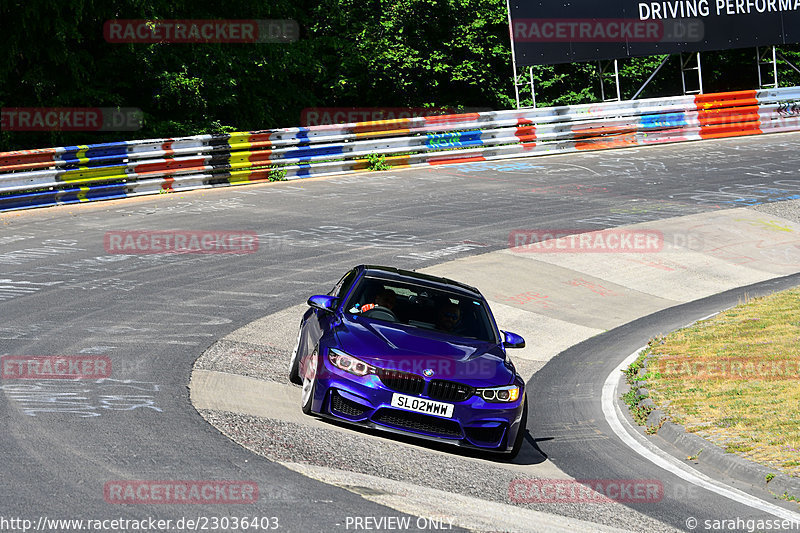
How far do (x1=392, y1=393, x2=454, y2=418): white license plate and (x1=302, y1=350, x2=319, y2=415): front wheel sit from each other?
0.81m

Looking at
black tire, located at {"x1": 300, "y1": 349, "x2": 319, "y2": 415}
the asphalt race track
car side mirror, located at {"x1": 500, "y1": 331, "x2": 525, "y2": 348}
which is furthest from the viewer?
car side mirror, located at {"x1": 500, "y1": 331, "x2": 525, "y2": 348}

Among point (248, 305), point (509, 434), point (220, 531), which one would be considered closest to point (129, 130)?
point (248, 305)

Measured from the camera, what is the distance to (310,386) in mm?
8930

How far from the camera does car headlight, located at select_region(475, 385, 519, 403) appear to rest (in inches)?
340

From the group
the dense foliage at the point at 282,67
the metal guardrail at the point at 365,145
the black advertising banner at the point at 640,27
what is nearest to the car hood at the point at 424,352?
the metal guardrail at the point at 365,145

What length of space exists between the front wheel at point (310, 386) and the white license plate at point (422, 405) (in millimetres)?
810

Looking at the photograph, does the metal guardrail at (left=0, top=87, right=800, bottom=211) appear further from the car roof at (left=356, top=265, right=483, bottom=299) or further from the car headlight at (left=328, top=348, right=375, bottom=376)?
the car headlight at (left=328, top=348, right=375, bottom=376)

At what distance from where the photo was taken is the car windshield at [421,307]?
9781 millimetres

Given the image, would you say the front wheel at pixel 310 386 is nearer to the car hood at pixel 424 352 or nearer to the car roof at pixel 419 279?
the car hood at pixel 424 352

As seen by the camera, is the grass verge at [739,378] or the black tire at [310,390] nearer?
the black tire at [310,390]

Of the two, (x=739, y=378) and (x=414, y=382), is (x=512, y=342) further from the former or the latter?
(x=739, y=378)

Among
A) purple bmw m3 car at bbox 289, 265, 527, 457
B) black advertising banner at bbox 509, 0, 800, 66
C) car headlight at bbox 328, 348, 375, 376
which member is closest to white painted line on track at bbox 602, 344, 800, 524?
purple bmw m3 car at bbox 289, 265, 527, 457

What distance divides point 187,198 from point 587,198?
361 inches

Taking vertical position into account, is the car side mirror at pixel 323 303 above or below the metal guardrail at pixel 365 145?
below
